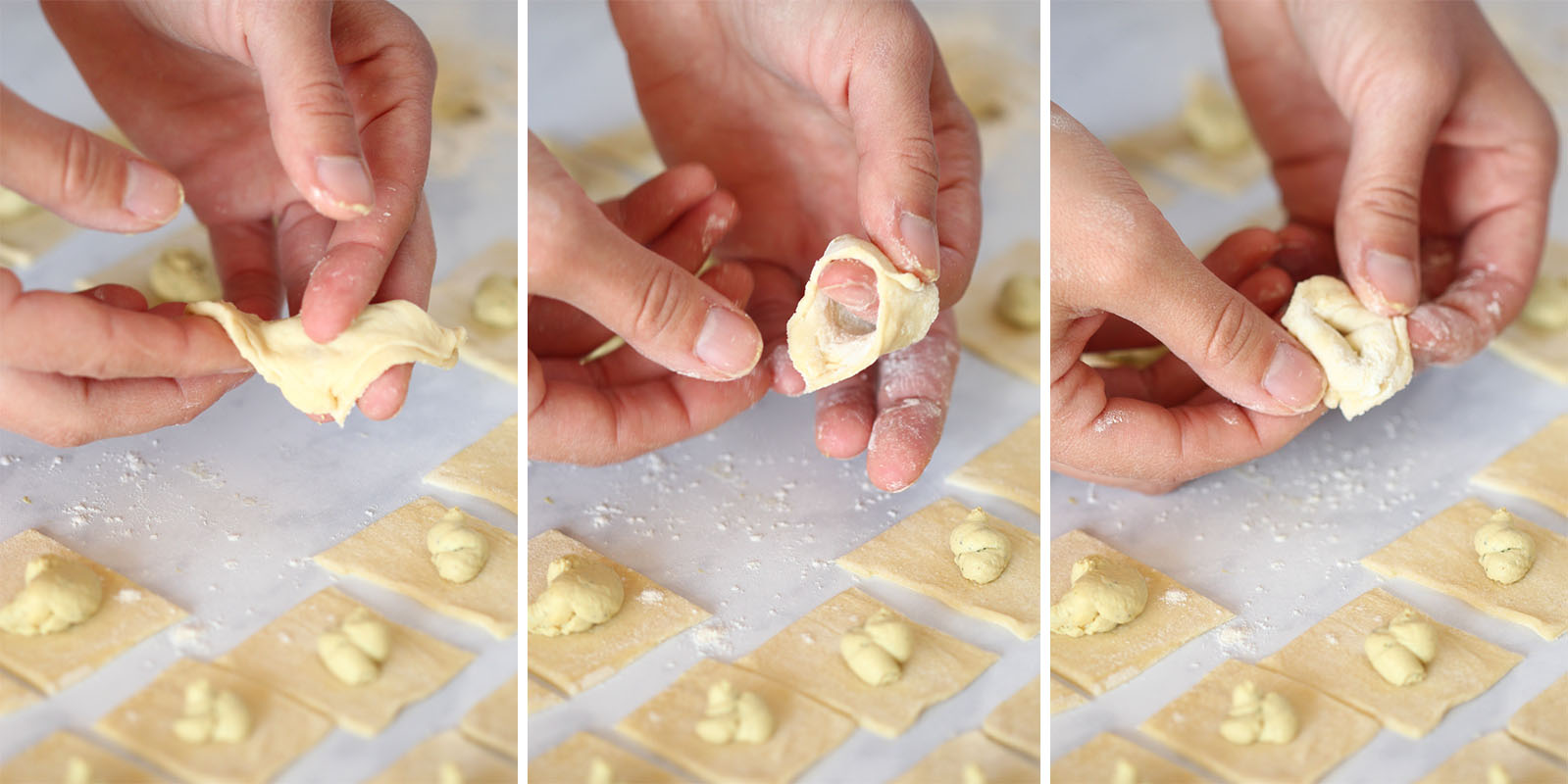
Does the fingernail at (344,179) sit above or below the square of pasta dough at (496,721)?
above

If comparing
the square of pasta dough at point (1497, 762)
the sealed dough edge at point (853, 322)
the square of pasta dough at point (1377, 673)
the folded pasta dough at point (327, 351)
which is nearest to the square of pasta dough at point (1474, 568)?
the square of pasta dough at point (1377, 673)

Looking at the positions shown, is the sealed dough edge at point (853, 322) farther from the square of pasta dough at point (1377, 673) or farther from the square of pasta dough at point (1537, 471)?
the square of pasta dough at point (1537, 471)

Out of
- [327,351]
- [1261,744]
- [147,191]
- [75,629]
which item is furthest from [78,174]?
[1261,744]

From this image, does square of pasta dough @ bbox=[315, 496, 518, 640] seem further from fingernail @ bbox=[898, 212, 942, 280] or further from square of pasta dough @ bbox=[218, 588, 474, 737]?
fingernail @ bbox=[898, 212, 942, 280]

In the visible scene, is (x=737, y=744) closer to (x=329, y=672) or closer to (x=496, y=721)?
(x=496, y=721)

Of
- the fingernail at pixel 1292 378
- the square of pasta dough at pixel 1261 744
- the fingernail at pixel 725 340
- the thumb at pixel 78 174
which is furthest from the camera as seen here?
the fingernail at pixel 1292 378

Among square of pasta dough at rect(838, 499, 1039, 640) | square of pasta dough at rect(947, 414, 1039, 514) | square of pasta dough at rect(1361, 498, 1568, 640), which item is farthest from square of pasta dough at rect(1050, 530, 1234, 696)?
square of pasta dough at rect(1361, 498, 1568, 640)
